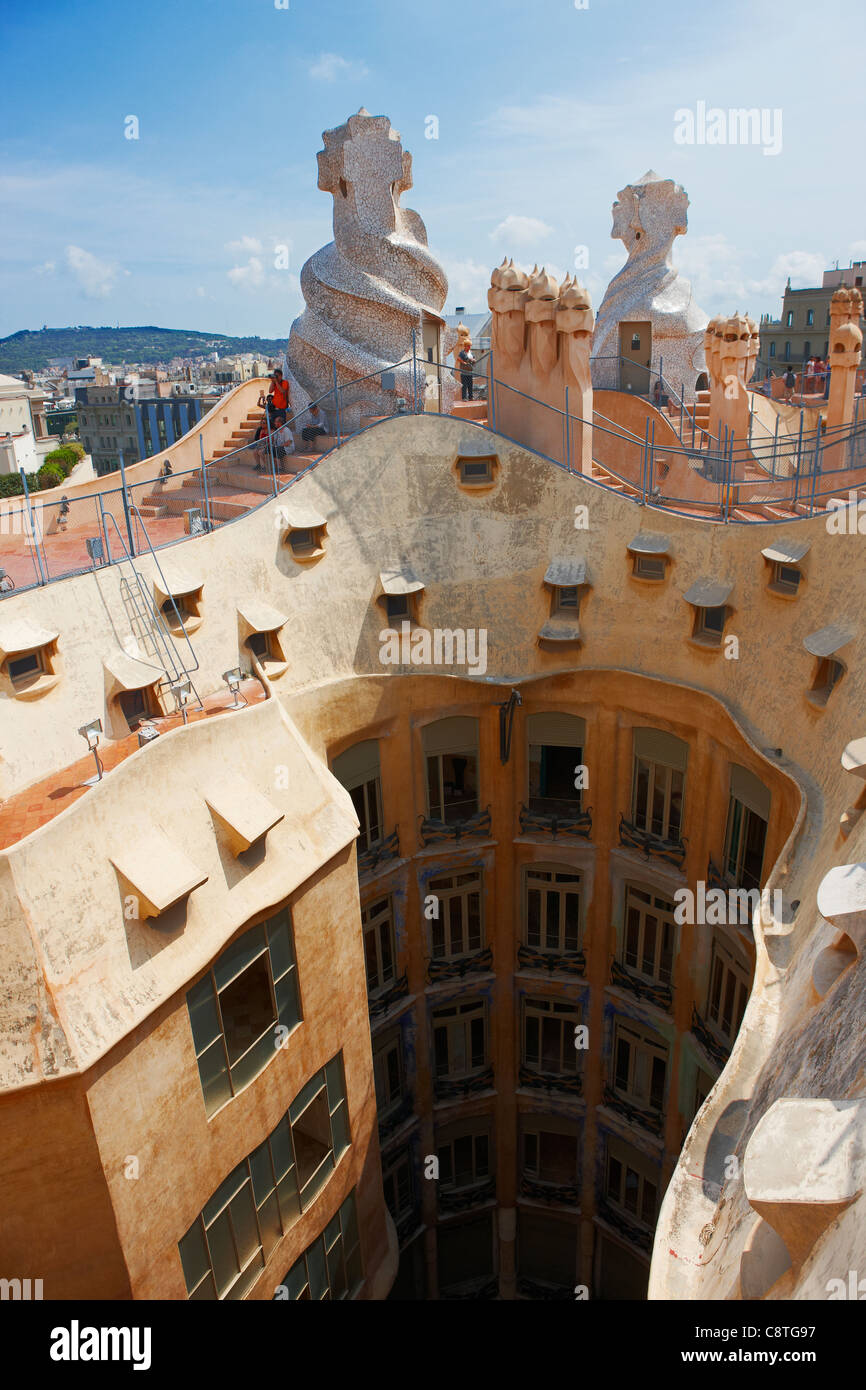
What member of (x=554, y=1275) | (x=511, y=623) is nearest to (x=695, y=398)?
(x=511, y=623)

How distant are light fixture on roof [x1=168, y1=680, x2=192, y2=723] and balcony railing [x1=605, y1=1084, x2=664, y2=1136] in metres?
16.4

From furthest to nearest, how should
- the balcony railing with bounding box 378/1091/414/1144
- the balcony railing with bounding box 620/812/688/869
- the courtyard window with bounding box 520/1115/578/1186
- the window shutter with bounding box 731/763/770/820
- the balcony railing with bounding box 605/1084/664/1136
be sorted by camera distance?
the courtyard window with bounding box 520/1115/578/1186 < the balcony railing with bounding box 378/1091/414/1144 < the balcony railing with bounding box 605/1084/664/1136 < the balcony railing with bounding box 620/812/688/869 < the window shutter with bounding box 731/763/770/820

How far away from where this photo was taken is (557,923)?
86.3ft

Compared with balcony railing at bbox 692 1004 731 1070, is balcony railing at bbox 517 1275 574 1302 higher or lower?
lower

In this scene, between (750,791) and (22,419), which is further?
(22,419)

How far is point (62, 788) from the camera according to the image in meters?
15.9

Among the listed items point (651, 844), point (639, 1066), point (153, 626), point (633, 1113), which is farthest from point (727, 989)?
point (153, 626)

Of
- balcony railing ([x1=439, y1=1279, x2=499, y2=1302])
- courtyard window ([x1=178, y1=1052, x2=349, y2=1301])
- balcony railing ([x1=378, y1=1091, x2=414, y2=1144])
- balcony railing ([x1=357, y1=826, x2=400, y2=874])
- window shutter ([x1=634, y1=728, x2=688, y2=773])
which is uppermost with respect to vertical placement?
window shutter ([x1=634, y1=728, x2=688, y2=773])

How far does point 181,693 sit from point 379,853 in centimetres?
796

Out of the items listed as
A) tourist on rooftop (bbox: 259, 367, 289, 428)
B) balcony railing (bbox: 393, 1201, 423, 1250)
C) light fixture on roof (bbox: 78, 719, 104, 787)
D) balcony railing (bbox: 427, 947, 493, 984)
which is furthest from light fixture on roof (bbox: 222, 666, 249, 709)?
balcony railing (bbox: 393, 1201, 423, 1250)

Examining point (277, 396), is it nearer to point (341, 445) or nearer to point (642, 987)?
point (341, 445)

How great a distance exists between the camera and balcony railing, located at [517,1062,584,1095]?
27.2 m

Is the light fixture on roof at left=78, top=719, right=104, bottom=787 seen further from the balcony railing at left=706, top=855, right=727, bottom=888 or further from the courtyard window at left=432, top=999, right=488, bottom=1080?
the courtyard window at left=432, top=999, right=488, bottom=1080
